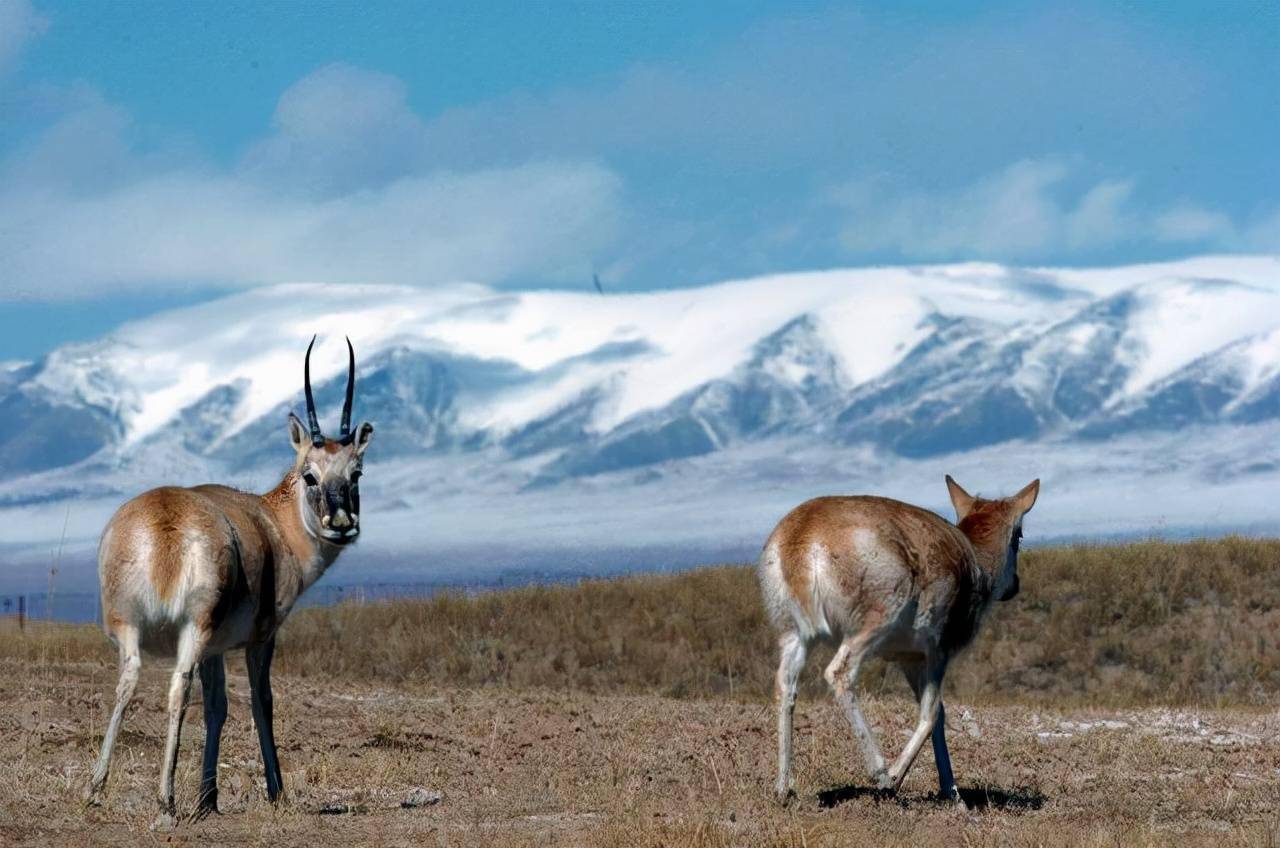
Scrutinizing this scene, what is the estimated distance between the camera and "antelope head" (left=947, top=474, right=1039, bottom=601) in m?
15.1

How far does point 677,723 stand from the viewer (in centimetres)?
1984

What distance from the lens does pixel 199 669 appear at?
41.3ft

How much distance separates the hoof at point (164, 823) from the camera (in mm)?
11883

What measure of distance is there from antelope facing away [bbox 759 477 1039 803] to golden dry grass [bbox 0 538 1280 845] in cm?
66

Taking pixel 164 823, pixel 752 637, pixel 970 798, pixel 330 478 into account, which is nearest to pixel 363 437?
pixel 330 478

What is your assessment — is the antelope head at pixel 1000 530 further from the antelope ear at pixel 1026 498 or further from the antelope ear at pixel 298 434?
the antelope ear at pixel 298 434

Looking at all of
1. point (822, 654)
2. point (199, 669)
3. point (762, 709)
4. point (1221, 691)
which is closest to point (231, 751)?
point (199, 669)

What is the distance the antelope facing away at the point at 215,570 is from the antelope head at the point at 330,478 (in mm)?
11

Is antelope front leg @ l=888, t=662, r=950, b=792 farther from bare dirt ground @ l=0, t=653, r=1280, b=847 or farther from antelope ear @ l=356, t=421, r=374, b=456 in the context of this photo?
antelope ear @ l=356, t=421, r=374, b=456

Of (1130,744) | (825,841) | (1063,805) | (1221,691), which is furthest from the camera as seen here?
(1221,691)

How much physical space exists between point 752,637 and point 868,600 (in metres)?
17.1

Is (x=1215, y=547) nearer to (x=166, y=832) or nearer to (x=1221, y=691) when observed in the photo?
(x=1221, y=691)

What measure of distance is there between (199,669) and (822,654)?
1759 cm

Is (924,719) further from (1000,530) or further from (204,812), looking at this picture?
(204,812)
